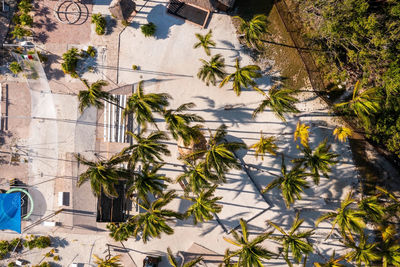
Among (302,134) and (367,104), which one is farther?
(302,134)

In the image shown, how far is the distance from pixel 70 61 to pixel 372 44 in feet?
79.6

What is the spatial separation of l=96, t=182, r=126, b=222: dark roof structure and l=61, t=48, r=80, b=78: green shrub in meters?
10.8

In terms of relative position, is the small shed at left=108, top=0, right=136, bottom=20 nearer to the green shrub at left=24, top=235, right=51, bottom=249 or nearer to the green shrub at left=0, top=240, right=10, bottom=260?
the green shrub at left=24, top=235, right=51, bottom=249

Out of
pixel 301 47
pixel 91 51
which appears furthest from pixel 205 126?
pixel 91 51

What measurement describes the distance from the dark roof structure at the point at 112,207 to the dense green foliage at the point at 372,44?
775 inches

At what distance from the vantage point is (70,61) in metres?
23.1

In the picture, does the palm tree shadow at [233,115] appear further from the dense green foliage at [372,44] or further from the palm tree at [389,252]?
the palm tree at [389,252]

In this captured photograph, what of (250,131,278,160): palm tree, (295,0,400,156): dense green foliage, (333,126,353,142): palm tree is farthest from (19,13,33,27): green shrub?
(333,126,353,142): palm tree

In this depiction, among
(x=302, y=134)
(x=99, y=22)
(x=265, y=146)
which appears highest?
(x=99, y=22)

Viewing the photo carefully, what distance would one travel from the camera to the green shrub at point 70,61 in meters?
23.1

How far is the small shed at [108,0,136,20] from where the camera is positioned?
70.1 ft

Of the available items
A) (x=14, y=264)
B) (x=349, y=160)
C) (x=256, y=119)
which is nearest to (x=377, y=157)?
(x=349, y=160)

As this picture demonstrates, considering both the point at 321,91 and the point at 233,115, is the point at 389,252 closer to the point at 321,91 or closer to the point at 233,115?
the point at 321,91

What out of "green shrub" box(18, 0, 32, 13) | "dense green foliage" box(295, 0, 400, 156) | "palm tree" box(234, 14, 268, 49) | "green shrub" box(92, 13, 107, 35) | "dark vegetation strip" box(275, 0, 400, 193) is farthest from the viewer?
"green shrub" box(18, 0, 32, 13)
